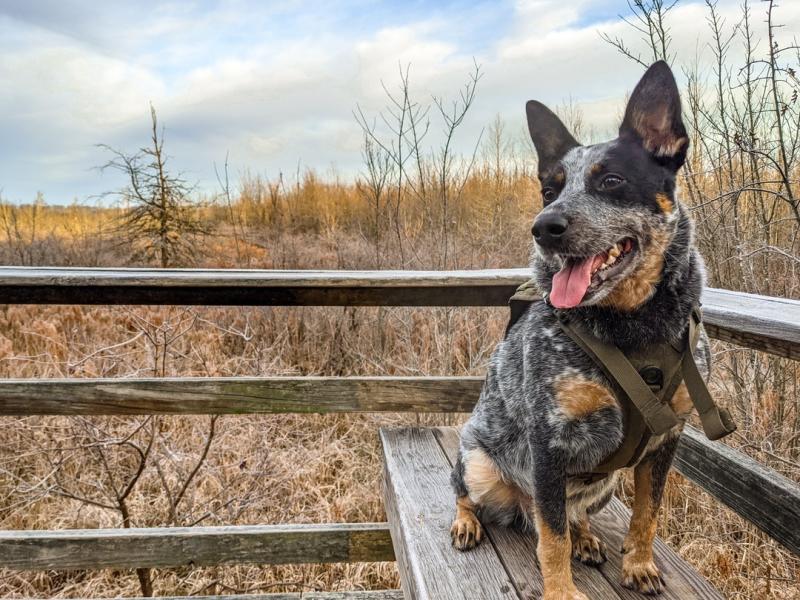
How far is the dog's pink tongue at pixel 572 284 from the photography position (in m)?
1.27

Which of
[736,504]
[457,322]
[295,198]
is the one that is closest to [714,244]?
[457,322]

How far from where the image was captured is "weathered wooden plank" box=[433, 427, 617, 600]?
1.39m

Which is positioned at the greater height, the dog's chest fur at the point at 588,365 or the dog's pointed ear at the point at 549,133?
the dog's pointed ear at the point at 549,133

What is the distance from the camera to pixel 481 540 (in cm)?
159

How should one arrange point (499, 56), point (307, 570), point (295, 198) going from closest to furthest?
point (307, 570) → point (499, 56) → point (295, 198)

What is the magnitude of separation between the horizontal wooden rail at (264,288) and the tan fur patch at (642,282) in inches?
28.2

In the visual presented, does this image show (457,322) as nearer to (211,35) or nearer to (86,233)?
(211,35)

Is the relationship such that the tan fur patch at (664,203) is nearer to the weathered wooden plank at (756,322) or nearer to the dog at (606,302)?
the dog at (606,302)

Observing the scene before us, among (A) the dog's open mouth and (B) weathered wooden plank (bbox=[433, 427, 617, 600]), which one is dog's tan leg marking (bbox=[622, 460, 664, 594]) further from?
(A) the dog's open mouth

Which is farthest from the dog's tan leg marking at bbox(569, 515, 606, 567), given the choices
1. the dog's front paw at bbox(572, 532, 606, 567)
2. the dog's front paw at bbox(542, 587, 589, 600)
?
the dog's front paw at bbox(542, 587, 589, 600)

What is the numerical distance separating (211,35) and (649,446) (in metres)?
5.80

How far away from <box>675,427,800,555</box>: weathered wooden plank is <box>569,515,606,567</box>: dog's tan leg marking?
49cm

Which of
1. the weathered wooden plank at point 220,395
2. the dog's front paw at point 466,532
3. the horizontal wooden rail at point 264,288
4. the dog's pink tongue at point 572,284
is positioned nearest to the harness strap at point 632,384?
the dog's pink tongue at point 572,284

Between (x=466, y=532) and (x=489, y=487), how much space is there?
14cm
